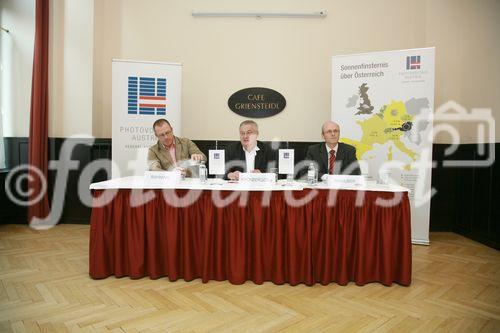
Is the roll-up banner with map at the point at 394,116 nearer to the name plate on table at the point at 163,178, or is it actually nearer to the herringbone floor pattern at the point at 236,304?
the herringbone floor pattern at the point at 236,304

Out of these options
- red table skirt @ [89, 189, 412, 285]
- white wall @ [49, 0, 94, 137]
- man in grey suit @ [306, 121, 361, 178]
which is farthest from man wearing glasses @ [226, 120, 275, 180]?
white wall @ [49, 0, 94, 137]

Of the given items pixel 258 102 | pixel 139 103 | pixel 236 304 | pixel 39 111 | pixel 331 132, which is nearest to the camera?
pixel 236 304

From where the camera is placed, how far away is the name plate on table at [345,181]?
8.28ft

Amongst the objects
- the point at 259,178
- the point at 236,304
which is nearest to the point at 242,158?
the point at 259,178

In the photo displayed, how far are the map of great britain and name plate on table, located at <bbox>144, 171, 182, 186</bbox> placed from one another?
217 centimetres

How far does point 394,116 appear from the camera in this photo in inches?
144

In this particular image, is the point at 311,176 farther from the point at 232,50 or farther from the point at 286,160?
the point at 232,50

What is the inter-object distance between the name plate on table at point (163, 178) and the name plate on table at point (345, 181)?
1169 mm

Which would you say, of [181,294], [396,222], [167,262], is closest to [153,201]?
[167,262]

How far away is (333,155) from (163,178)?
1627mm

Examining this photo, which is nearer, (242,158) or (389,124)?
Answer: (242,158)

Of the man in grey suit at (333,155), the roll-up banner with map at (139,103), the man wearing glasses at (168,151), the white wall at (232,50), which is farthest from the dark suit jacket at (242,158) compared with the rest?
the white wall at (232,50)

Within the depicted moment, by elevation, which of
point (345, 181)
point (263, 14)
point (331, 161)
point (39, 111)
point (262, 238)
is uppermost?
point (263, 14)

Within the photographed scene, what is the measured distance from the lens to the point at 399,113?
12.0 feet
